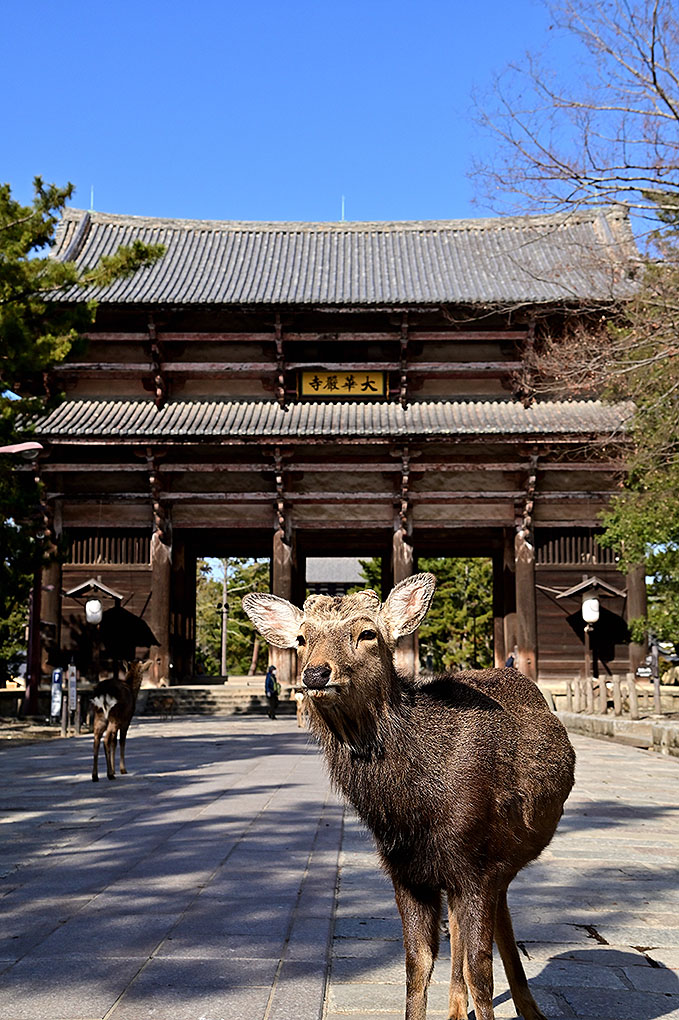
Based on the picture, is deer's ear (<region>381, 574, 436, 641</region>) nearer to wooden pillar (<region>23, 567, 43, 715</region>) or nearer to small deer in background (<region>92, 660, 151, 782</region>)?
small deer in background (<region>92, 660, 151, 782</region>)

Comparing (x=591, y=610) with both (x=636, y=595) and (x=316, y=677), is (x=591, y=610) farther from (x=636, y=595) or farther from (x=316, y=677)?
(x=316, y=677)

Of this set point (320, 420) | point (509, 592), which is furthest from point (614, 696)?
point (320, 420)

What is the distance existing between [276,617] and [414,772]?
665 mm

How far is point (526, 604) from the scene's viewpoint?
72.2 feet

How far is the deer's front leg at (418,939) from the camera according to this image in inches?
115

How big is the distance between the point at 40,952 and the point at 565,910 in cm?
263

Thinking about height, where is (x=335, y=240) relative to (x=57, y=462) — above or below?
above

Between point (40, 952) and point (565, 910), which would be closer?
point (40, 952)

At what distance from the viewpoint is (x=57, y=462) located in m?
22.5

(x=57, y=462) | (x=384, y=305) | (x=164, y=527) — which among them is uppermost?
(x=384, y=305)

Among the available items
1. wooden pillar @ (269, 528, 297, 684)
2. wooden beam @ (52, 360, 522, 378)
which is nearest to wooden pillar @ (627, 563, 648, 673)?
wooden beam @ (52, 360, 522, 378)

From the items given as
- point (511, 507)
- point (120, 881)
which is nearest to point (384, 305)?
point (511, 507)

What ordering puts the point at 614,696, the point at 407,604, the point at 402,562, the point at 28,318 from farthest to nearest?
the point at 402,562 < the point at 614,696 < the point at 28,318 < the point at 407,604

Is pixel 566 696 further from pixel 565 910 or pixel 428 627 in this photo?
pixel 565 910
